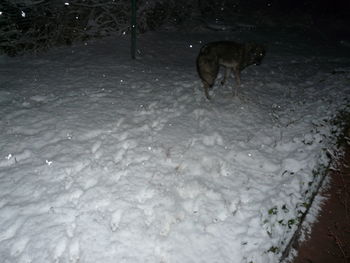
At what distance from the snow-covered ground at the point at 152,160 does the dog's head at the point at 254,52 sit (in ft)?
2.90

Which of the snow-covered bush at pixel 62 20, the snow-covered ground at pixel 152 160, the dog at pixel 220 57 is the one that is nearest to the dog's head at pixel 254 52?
the dog at pixel 220 57

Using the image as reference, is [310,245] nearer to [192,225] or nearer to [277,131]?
[192,225]

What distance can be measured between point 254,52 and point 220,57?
1.01 meters

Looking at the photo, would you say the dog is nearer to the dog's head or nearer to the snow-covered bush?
the dog's head

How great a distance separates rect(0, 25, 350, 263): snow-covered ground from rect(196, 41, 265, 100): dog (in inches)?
28.7

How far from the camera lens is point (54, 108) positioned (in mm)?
5766

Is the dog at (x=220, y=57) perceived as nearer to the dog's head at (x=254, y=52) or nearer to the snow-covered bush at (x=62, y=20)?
the dog's head at (x=254, y=52)

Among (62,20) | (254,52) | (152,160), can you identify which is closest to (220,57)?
(254,52)

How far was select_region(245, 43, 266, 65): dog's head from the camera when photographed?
6.20 metres

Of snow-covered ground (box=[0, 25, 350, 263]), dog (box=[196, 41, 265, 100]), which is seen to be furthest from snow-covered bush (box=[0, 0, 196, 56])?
dog (box=[196, 41, 265, 100])

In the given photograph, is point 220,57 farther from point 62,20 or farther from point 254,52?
point 62,20

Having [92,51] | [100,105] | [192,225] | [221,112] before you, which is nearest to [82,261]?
[192,225]

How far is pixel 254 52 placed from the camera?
6316 mm

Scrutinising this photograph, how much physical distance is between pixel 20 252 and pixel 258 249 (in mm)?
2749
